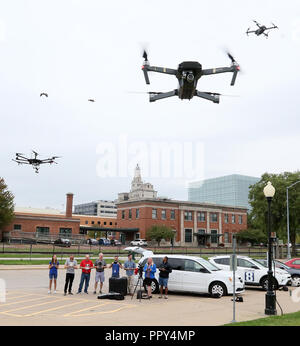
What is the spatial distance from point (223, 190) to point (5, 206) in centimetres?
10548

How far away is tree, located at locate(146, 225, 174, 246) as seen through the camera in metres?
69.2

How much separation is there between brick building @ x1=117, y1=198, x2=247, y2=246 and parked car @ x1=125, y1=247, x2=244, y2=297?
185 feet

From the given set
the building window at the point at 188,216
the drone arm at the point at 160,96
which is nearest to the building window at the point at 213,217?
the building window at the point at 188,216

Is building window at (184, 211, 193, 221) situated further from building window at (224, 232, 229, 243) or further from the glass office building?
the glass office building

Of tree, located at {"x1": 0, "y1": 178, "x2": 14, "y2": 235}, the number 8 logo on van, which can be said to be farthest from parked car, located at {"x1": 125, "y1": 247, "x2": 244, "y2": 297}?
tree, located at {"x1": 0, "y1": 178, "x2": 14, "y2": 235}

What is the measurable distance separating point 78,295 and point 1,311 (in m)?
4.59

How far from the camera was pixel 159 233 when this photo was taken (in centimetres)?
6919

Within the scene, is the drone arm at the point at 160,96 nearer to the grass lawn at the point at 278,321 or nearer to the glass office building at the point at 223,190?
the grass lawn at the point at 278,321

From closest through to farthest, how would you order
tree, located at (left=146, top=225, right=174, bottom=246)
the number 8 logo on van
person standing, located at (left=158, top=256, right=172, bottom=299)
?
1. person standing, located at (left=158, top=256, right=172, bottom=299)
2. the number 8 logo on van
3. tree, located at (left=146, top=225, right=174, bottom=246)

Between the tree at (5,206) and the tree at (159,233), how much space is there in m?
23.3

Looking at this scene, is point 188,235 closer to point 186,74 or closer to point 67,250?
point 67,250
